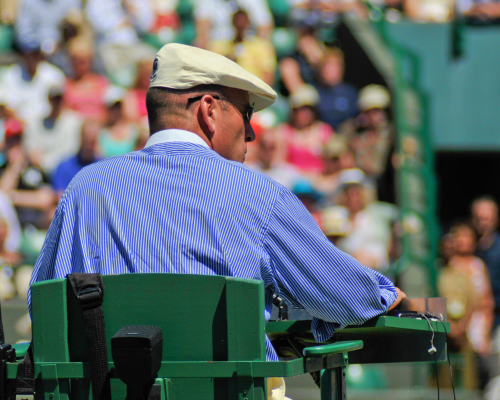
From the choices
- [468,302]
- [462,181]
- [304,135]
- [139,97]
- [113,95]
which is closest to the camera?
[468,302]

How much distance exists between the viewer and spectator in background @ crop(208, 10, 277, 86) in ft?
23.7

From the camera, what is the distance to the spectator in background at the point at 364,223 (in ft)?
21.2

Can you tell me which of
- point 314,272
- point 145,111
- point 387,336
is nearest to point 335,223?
point 145,111

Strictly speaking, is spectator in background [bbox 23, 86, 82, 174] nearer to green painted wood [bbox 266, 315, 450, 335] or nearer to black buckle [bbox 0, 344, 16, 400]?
green painted wood [bbox 266, 315, 450, 335]

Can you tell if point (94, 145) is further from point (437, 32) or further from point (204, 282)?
point (204, 282)

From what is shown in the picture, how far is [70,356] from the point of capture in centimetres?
168

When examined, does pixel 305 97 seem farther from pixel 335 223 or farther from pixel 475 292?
pixel 475 292

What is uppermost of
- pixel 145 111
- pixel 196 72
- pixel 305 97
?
pixel 305 97

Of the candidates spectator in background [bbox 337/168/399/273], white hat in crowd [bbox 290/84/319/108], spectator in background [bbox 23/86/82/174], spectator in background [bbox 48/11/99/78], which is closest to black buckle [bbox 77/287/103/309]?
spectator in background [bbox 337/168/399/273]

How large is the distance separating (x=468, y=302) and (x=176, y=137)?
5.04 meters

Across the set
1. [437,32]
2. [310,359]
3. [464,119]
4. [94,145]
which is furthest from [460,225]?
[310,359]

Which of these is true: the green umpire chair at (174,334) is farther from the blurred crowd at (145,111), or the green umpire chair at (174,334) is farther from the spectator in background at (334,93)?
the spectator in background at (334,93)

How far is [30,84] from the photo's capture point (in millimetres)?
7172

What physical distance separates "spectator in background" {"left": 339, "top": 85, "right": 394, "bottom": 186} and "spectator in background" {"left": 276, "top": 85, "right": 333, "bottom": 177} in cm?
28
